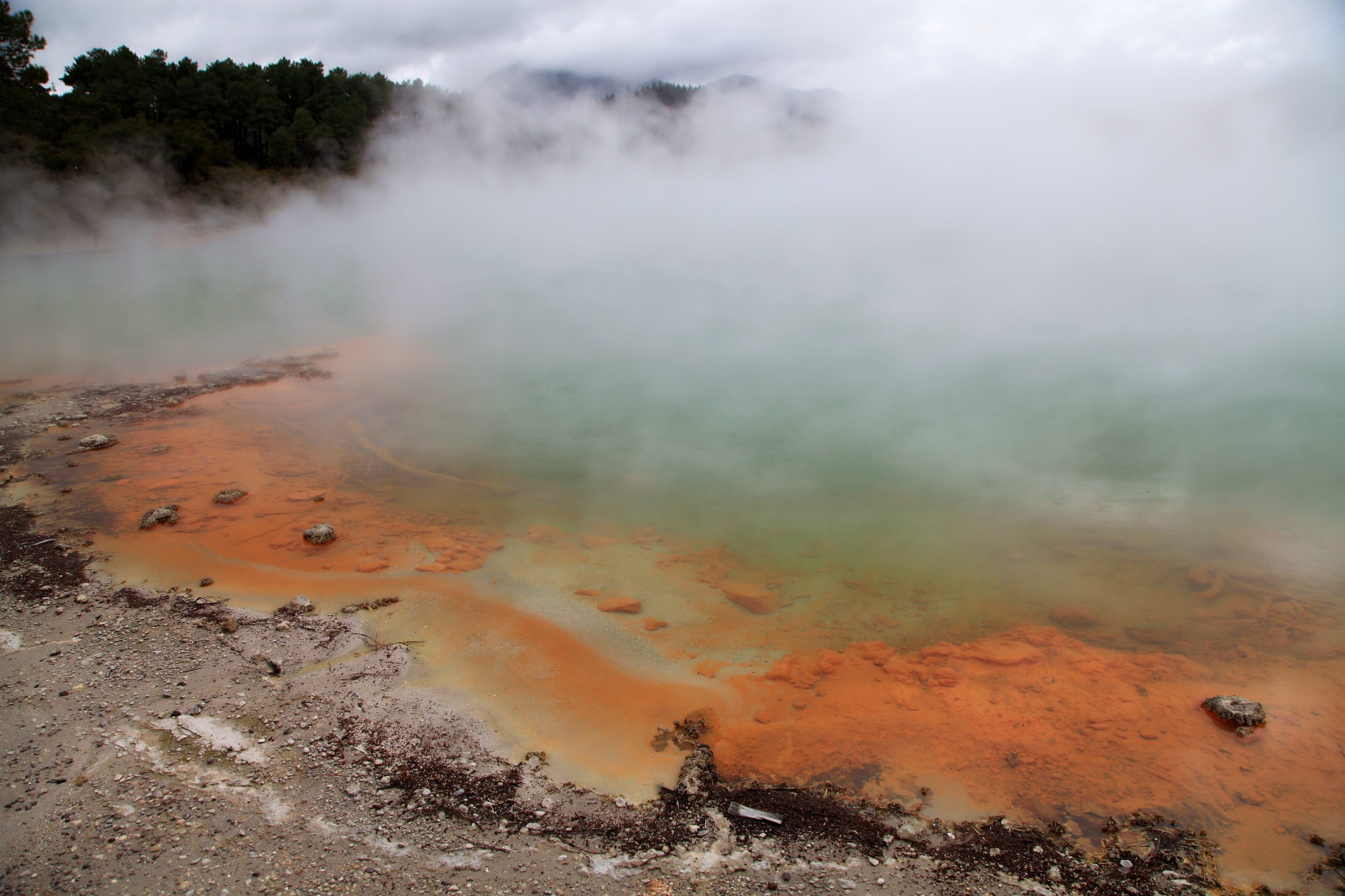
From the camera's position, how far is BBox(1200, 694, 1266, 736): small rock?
316cm

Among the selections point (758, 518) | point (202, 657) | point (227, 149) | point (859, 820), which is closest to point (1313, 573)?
point (758, 518)

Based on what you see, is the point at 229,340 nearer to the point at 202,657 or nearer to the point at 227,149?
the point at 202,657

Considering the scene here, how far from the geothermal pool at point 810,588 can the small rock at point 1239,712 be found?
0.21 feet

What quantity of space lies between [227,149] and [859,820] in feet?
81.2

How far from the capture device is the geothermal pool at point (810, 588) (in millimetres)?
2967

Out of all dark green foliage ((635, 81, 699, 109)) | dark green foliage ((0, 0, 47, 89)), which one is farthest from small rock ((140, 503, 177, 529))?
dark green foliage ((635, 81, 699, 109))

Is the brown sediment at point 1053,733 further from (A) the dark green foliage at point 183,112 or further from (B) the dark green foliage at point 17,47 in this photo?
(B) the dark green foliage at point 17,47

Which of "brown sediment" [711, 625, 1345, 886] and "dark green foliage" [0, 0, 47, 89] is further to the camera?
"dark green foliage" [0, 0, 47, 89]

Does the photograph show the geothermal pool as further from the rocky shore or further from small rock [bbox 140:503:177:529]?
the rocky shore

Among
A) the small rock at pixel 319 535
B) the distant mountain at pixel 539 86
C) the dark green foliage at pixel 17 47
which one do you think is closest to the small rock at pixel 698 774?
the small rock at pixel 319 535

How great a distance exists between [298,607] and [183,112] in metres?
25.6

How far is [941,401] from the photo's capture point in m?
7.30

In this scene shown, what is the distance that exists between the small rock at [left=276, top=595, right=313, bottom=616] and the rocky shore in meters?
0.40

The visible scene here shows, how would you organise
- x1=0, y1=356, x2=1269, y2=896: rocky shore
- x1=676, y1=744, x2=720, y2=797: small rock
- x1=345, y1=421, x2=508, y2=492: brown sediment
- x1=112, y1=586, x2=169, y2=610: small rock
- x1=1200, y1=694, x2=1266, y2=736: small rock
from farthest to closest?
x1=345, y1=421, x2=508, y2=492: brown sediment < x1=112, y1=586, x2=169, y2=610: small rock < x1=1200, y1=694, x2=1266, y2=736: small rock < x1=676, y1=744, x2=720, y2=797: small rock < x1=0, y1=356, x2=1269, y2=896: rocky shore
